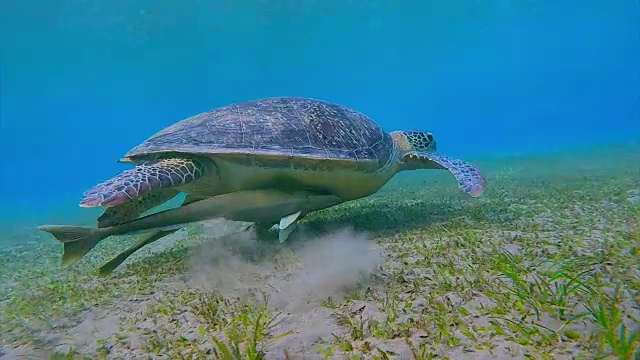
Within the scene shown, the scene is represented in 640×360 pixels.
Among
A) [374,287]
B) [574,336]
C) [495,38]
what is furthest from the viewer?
[495,38]

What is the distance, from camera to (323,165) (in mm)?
4785

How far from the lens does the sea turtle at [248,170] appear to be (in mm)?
4105

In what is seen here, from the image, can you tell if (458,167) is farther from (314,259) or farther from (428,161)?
(314,259)

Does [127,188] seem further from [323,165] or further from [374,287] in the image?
[374,287]

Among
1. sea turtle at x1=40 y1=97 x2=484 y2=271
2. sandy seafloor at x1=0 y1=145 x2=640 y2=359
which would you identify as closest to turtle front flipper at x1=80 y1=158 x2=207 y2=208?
sea turtle at x1=40 y1=97 x2=484 y2=271

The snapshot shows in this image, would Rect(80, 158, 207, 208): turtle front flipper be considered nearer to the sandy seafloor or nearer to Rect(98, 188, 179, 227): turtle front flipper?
Rect(98, 188, 179, 227): turtle front flipper

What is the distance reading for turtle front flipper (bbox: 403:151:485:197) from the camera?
5.01m

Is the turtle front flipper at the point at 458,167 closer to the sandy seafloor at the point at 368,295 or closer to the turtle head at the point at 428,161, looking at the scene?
the turtle head at the point at 428,161

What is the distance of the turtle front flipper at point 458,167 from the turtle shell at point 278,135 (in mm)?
621

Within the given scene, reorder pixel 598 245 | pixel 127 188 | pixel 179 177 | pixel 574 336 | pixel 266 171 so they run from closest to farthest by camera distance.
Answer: pixel 574 336
pixel 598 245
pixel 127 188
pixel 179 177
pixel 266 171

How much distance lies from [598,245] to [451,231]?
4.83ft

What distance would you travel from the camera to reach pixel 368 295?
10.0 ft

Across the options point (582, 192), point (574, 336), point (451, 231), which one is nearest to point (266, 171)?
point (451, 231)

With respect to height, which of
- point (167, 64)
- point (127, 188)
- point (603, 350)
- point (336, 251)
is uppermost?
point (167, 64)
